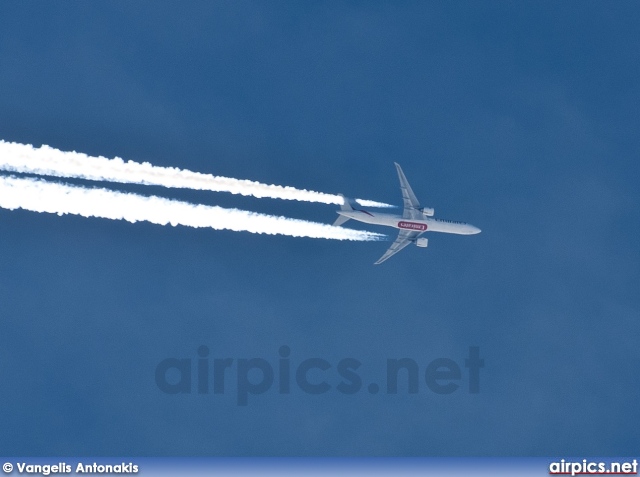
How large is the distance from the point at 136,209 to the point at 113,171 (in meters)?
2.99

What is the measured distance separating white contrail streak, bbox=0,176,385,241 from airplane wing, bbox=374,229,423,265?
7.00m

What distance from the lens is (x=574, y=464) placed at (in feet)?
240

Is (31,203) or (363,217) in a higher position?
(363,217)

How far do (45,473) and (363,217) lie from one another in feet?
103

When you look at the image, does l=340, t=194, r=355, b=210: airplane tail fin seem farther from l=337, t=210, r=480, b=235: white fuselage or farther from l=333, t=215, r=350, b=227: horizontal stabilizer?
l=333, t=215, r=350, b=227: horizontal stabilizer

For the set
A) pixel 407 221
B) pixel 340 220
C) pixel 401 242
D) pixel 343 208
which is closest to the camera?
pixel 340 220

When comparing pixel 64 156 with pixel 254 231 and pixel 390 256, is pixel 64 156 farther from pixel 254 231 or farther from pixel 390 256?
pixel 390 256

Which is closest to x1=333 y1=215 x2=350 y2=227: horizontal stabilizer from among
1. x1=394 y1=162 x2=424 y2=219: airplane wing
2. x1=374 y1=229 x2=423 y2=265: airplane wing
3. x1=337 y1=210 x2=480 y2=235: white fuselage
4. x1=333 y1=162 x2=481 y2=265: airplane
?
x1=333 y1=162 x2=481 y2=265: airplane

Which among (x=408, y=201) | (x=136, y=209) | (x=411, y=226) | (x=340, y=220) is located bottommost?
(x=136, y=209)

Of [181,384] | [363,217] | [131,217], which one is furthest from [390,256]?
[131,217]

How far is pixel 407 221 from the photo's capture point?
283 feet

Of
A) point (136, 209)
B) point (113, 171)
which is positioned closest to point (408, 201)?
point (136, 209)

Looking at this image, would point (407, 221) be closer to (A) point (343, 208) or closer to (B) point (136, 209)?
(A) point (343, 208)

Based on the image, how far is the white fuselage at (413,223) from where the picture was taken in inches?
3310
